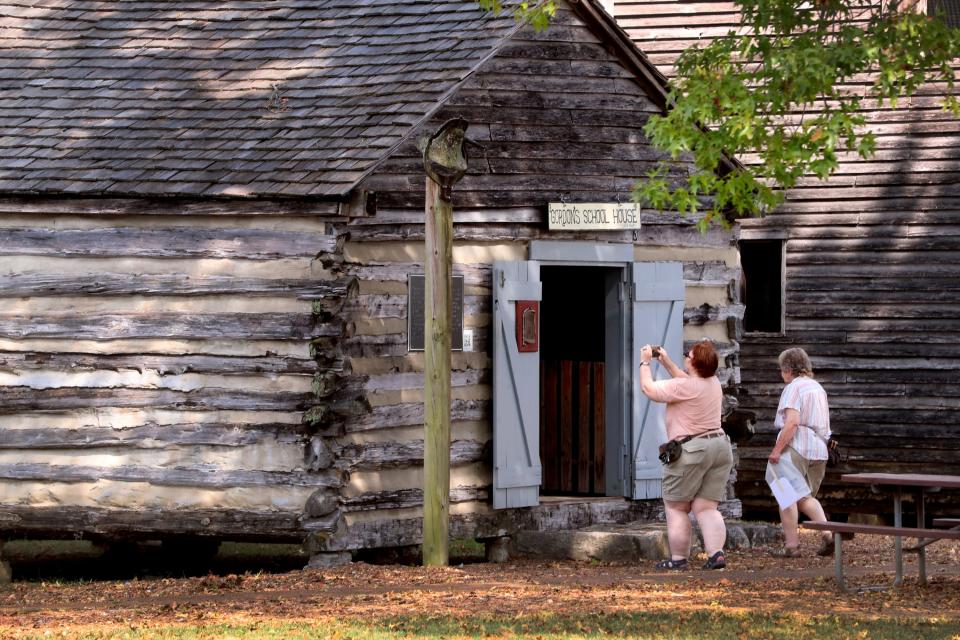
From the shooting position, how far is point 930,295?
55.1 feet

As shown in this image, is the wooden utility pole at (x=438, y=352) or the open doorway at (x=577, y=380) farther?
the open doorway at (x=577, y=380)

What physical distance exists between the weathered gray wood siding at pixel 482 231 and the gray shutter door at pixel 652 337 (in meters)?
0.25

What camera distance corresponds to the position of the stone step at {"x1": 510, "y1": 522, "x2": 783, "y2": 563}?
471 inches

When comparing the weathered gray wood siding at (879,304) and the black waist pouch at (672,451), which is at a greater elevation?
the weathered gray wood siding at (879,304)

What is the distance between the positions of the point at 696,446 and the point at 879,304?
6979 millimetres

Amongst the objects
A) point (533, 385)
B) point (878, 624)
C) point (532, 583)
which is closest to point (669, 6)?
point (533, 385)

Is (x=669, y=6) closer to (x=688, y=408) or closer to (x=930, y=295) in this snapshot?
(x=930, y=295)

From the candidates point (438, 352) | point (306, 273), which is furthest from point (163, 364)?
point (438, 352)

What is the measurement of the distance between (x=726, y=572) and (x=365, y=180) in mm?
3913

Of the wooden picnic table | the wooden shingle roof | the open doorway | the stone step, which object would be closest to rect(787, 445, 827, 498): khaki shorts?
the stone step

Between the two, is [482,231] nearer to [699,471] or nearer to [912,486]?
[699,471]

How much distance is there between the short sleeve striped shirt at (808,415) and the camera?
11.7 metres

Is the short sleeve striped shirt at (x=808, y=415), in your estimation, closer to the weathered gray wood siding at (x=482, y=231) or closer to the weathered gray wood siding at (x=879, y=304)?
the weathered gray wood siding at (x=482, y=231)

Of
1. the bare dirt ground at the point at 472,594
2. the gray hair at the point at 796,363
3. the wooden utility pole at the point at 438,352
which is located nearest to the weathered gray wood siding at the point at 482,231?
the wooden utility pole at the point at 438,352
